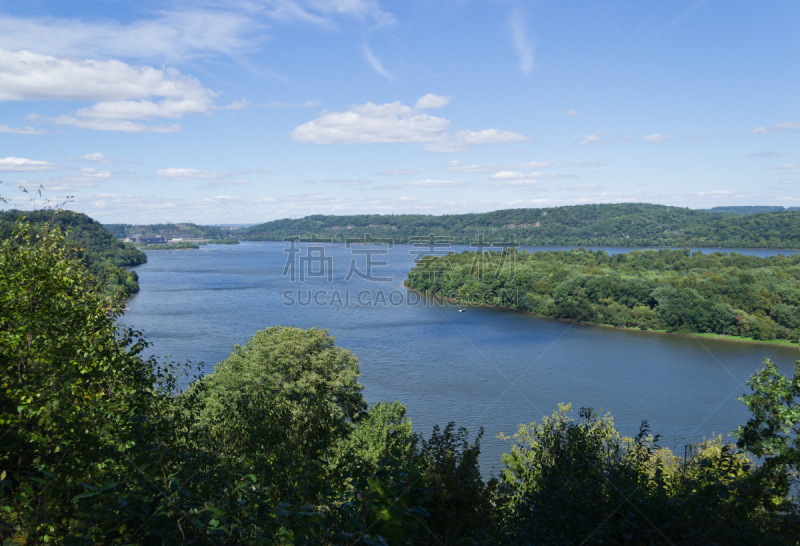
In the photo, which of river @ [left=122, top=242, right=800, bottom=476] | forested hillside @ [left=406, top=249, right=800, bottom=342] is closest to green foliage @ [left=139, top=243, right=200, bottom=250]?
river @ [left=122, top=242, right=800, bottom=476]

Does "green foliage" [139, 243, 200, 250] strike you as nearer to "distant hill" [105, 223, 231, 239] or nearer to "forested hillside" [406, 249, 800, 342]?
"distant hill" [105, 223, 231, 239]

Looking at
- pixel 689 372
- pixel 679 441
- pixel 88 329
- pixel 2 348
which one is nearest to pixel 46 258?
pixel 88 329

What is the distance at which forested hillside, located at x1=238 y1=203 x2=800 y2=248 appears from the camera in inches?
3888

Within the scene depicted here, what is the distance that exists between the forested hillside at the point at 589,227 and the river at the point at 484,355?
66.3m

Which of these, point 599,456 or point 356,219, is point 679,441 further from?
point 356,219

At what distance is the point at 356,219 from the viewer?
136 meters

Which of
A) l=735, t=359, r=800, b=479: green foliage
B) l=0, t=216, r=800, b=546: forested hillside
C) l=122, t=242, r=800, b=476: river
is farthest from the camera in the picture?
l=122, t=242, r=800, b=476: river

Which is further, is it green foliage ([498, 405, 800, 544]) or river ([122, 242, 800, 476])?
river ([122, 242, 800, 476])

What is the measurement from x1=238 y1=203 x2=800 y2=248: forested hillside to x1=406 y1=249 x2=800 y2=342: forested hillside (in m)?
34.7

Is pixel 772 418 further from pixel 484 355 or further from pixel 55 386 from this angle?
pixel 484 355

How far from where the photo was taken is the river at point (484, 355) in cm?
2331

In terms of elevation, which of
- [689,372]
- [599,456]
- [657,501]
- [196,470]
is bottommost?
[689,372]

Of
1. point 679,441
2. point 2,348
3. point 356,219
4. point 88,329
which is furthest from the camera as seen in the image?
point 356,219

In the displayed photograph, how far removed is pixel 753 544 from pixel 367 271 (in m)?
81.2
